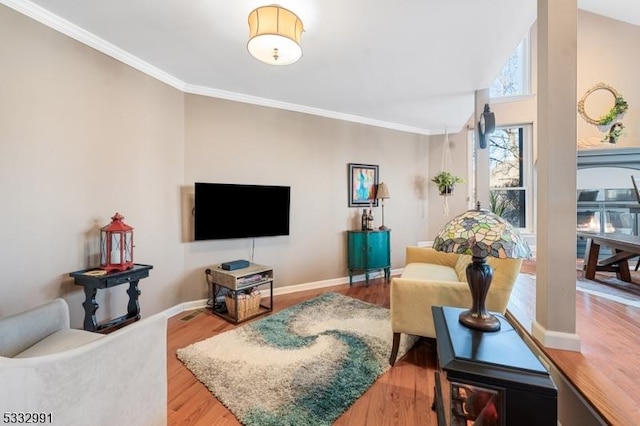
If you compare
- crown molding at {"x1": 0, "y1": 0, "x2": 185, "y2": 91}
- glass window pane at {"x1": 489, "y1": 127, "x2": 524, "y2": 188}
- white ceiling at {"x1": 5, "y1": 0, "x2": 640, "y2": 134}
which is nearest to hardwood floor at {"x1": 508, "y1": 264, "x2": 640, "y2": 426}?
white ceiling at {"x1": 5, "y1": 0, "x2": 640, "y2": 134}

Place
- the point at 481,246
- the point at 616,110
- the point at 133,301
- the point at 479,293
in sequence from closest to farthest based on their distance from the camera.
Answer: the point at 481,246, the point at 479,293, the point at 133,301, the point at 616,110

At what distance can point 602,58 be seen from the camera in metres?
3.85

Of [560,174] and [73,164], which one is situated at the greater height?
[73,164]

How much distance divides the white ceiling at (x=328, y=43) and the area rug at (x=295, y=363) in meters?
2.53

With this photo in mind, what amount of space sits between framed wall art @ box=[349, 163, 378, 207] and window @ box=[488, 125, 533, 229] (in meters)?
1.90

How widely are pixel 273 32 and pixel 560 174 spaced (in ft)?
5.97

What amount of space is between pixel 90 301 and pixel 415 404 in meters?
2.39

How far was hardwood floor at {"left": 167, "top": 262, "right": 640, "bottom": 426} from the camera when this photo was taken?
1.22m

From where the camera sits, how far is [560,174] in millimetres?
1435

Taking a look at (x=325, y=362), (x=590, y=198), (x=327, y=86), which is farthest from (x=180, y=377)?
(x=590, y=198)

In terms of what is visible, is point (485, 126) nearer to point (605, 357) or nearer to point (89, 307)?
point (605, 357)

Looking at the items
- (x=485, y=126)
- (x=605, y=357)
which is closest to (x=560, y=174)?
(x=605, y=357)

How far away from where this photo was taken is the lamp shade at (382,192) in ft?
14.1

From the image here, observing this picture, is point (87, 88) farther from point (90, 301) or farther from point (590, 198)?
point (590, 198)
